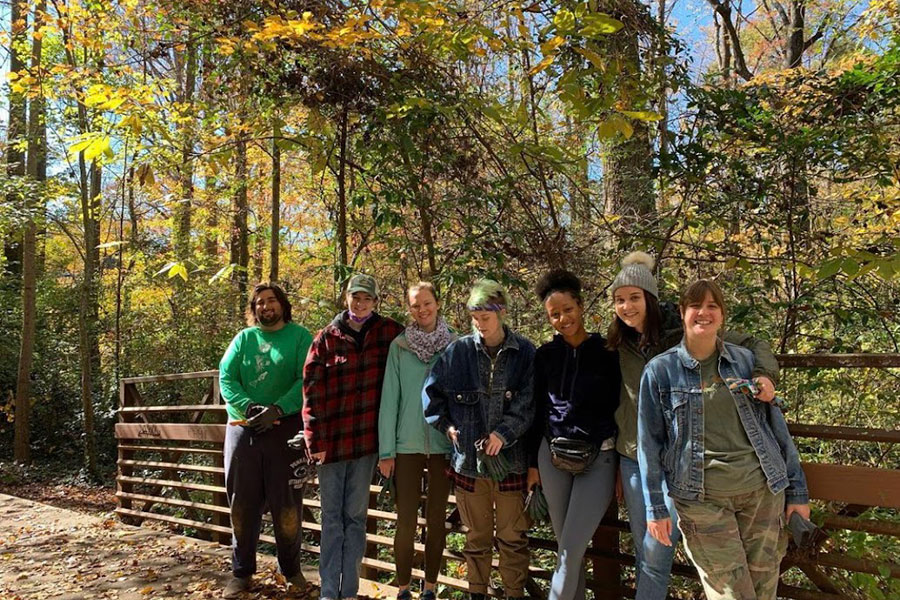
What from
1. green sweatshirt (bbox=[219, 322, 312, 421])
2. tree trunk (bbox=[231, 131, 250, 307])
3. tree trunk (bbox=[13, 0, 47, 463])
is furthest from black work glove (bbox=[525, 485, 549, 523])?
tree trunk (bbox=[13, 0, 47, 463])

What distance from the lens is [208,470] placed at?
563 cm

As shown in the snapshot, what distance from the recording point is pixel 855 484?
8.78ft

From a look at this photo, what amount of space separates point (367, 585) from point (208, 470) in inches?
85.8

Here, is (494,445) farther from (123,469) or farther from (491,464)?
(123,469)

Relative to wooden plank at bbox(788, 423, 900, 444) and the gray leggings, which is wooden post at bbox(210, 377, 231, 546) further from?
wooden plank at bbox(788, 423, 900, 444)

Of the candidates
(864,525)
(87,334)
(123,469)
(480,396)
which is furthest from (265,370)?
(87,334)

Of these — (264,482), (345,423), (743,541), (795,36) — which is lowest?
(264,482)

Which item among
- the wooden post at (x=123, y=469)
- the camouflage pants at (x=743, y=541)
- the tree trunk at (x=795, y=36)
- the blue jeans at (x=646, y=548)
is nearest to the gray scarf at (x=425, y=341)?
the blue jeans at (x=646, y=548)

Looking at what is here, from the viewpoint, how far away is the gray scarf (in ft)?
11.9

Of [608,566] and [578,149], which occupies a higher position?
[578,149]

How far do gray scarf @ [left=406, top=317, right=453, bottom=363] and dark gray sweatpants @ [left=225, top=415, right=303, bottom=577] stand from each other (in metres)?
1.06

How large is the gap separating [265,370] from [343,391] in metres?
0.70

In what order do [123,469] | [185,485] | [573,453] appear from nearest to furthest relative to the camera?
[573,453]
[185,485]
[123,469]

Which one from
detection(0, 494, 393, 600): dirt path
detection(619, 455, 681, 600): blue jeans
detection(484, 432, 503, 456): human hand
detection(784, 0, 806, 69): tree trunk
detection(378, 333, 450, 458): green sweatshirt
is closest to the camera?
detection(619, 455, 681, 600): blue jeans
